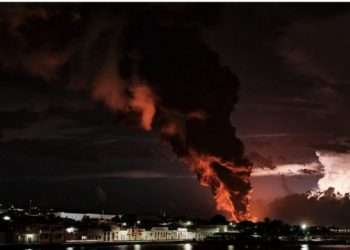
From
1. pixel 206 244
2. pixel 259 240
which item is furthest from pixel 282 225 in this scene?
pixel 206 244

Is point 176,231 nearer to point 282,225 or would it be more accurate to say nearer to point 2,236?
point 282,225

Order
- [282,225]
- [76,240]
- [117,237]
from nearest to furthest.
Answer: [76,240], [117,237], [282,225]

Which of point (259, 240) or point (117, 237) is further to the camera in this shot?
point (259, 240)

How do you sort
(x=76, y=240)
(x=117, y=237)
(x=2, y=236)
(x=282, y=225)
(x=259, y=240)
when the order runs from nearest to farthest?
1. (x=2, y=236)
2. (x=76, y=240)
3. (x=117, y=237)
4. (x=259, y=240)
5. (x=282, y=225)

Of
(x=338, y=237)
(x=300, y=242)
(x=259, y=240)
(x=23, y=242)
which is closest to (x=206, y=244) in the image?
(x=259, y=240)

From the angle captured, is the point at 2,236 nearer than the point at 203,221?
Yes

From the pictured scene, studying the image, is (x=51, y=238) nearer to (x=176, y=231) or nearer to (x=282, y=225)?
(x=176, y=231)

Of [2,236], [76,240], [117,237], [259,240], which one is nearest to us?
[2,236]

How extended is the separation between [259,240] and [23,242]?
4423 centimetres

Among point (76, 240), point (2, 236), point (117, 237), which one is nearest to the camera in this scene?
point (2, 236)

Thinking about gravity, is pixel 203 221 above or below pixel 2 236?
above

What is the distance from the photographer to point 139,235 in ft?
395

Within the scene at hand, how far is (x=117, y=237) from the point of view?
377 ft

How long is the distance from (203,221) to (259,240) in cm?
2664
